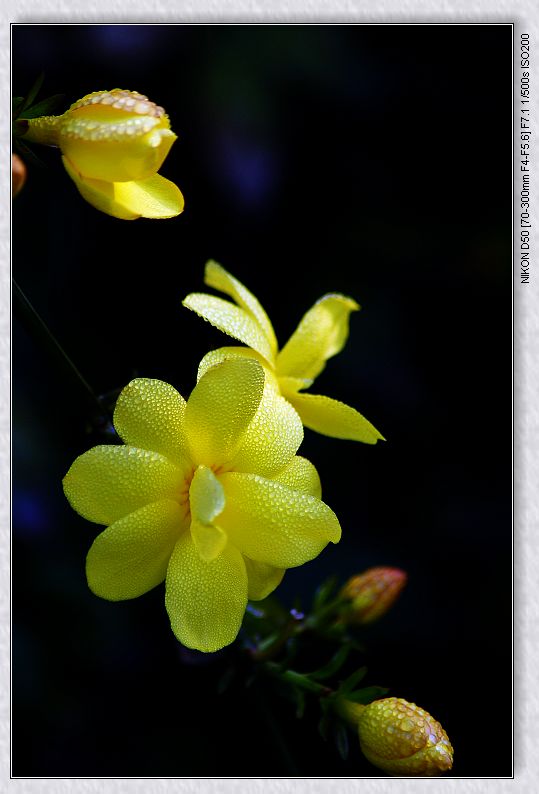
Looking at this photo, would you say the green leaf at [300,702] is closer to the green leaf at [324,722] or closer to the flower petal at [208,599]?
the green leaf at [324,722]

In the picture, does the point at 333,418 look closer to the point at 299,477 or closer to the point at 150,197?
the point at 299,477

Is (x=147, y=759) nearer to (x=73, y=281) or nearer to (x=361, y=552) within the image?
(x=361, y=552)

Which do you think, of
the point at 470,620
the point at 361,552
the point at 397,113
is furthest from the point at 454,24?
the point at 470,620

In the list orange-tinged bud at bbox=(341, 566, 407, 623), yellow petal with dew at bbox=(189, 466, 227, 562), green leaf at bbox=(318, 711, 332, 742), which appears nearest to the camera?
yellow petal with dew at bbox=(189, 466, 227, 562)

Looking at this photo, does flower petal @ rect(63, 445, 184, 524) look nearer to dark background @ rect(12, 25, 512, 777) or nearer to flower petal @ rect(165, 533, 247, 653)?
flower petal @ rect(165, 533, 247, 653)

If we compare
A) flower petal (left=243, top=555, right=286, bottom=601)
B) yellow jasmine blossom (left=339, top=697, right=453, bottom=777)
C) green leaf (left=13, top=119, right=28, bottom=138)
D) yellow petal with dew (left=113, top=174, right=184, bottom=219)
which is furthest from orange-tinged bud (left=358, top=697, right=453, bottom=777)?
green leaf (left=13, top=119, right=28, bottom=138)
